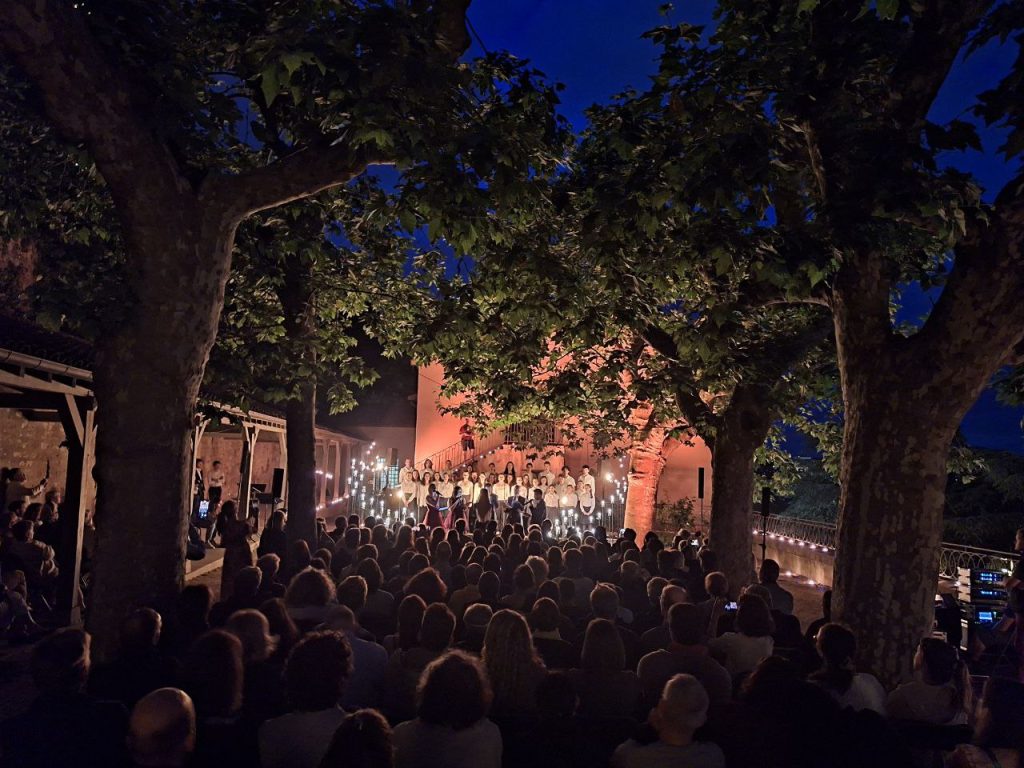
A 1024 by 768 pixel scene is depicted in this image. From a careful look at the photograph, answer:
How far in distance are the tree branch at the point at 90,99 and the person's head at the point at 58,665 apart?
321cm

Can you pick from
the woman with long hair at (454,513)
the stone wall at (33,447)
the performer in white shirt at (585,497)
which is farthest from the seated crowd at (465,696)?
the performer in white shirt at (585,497)

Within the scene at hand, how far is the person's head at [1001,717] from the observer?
3.89 meters

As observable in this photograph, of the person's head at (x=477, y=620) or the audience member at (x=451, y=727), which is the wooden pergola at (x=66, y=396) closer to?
the person's head at (x=477, y=620)

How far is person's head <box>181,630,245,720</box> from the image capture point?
3.63 m

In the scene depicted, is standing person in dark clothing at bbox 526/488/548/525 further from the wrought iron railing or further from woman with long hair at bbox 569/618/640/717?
woman with long hair at bbox 569/618/640/717

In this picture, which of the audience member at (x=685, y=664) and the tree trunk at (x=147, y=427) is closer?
the audience member at (x=685, y=664)

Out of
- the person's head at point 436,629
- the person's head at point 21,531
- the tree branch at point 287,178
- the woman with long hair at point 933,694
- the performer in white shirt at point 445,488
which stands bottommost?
the woman with long hair at point 933,694

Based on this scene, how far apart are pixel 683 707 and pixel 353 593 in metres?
3.37

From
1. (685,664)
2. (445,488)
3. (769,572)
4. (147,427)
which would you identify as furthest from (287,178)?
(445,488)

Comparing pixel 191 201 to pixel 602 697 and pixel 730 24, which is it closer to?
pixel 602 697

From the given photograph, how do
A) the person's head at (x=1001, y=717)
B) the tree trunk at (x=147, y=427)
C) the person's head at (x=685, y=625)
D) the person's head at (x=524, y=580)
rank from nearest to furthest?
the person's head at (x=1001, y=717) < the person's head at (x=685, y=625) < the tree trunk at (x=147, y=427) < the person's head at (x=524, y=580)

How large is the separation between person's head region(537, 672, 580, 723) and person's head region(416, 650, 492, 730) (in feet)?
3.11

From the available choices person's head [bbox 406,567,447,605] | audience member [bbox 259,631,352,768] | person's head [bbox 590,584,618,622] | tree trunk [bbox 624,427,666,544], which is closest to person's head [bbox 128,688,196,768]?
audience member [bbox 259,631,352,768]

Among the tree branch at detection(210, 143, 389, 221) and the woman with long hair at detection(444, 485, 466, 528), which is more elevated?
the tree branch at detection(210, 143, 389, 221)
